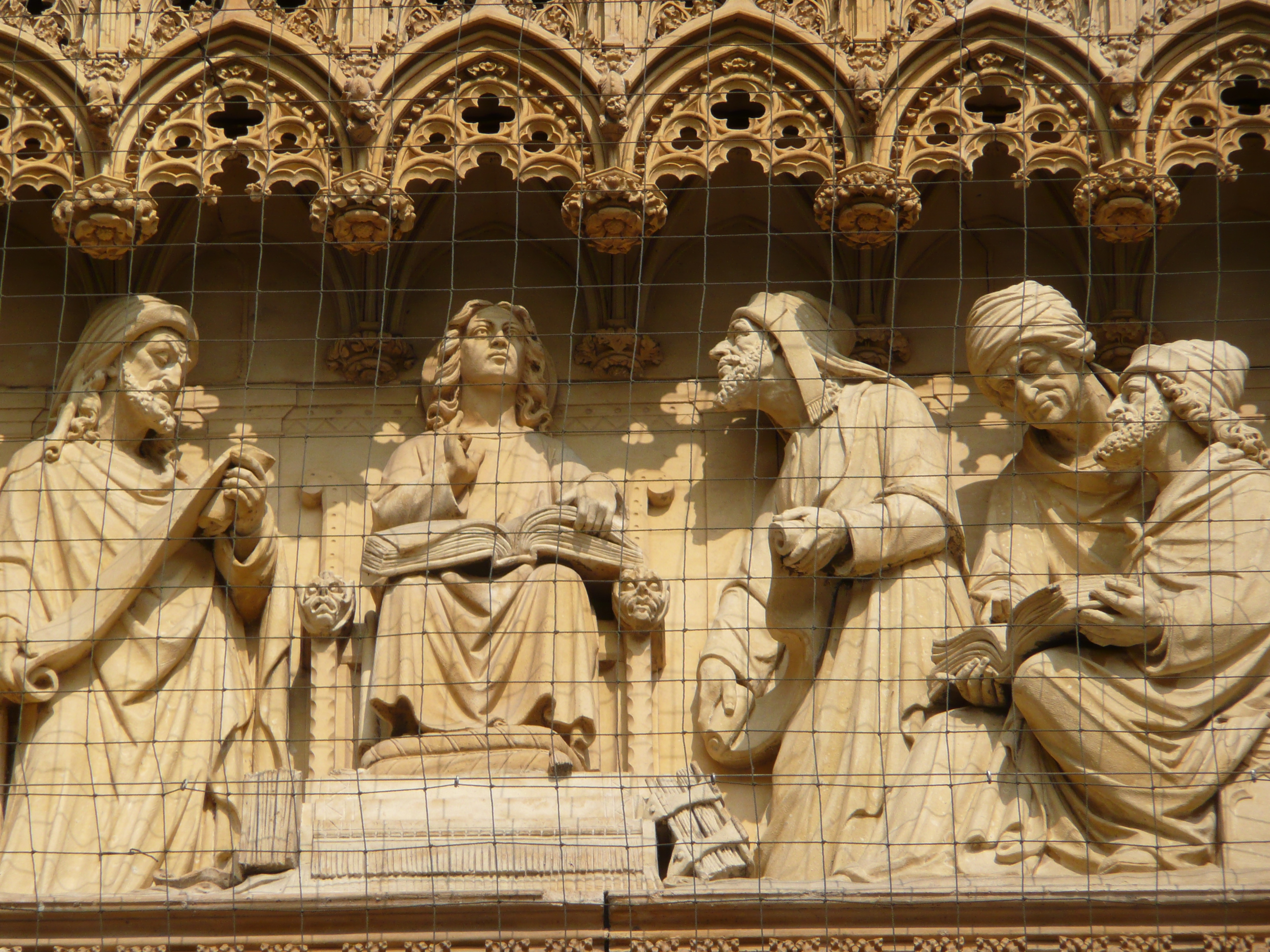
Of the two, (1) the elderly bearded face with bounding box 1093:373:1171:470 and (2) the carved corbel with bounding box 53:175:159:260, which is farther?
(2) the carved corbel with bounding box 53:175:159:260

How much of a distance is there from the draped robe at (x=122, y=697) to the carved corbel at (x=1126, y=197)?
2759 mm

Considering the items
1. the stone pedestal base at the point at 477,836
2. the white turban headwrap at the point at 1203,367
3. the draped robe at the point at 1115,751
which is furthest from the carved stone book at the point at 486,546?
the white turban headwrap at the point at 1203,367

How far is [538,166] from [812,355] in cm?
107

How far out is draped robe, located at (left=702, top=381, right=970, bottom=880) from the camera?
25.3ft

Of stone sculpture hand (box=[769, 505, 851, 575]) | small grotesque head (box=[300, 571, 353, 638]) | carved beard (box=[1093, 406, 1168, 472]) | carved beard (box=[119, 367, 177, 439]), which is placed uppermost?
carved beard (box=[119, 367, 177, 439])

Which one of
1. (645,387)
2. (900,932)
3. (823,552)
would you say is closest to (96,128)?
(645,387)

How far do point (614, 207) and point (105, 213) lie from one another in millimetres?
1610

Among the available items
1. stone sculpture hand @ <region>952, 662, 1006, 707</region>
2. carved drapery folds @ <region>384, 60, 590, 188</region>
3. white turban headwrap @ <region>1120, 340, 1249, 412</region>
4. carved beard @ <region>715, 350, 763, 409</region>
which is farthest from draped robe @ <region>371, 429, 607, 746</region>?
white turban headwrap @ <region>1120, 340, 1249, 412</region>

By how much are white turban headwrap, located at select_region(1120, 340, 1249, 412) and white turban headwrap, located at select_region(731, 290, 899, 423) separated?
0.85m

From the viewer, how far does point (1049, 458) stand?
833cm

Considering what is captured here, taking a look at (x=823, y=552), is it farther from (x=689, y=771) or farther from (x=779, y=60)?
(x=779, y=60)

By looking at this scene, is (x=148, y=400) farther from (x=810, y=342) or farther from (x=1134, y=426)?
(x=1134, y=426)

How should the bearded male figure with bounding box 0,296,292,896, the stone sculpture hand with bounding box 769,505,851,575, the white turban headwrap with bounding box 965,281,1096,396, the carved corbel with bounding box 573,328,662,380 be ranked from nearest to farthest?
the bearded male figure with bounding box 0,296,292,896
the stone sculpture hand with bounding box 769,505,851,575
the white turban headwrap with bounding box 965,281,1096,396
the carved corbel with bounding box 573,328,662,380

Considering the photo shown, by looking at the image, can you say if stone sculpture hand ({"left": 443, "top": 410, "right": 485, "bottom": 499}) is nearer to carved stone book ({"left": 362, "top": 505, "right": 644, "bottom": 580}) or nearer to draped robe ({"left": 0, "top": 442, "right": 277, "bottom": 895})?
carved stone book ({"left": 362, "top": 505, "right": 644, "bottom": 580})
